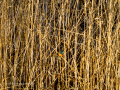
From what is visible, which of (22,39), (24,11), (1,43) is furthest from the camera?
(22,39)

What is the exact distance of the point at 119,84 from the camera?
104 cm

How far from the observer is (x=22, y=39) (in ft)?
4.44

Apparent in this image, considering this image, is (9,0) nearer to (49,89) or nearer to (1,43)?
(1,43)

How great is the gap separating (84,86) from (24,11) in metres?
0.68

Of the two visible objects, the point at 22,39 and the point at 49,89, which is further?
the point at 22,39

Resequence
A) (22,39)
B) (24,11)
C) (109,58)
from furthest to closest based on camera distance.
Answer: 1. (22,39)
2. (24,11)
3. (109,58)

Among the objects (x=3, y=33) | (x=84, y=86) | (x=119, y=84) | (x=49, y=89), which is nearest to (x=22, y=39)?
(x=3, y=33)

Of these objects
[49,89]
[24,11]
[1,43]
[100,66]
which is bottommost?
[49,89]

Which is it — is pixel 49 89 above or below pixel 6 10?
below

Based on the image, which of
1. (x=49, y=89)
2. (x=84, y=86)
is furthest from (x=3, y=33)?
(x=84, y=86)

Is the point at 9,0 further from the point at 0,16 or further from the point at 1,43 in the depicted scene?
the point at 1,43

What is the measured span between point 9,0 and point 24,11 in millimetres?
153

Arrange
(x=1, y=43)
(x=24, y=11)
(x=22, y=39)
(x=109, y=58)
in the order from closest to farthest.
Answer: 1. (x=109, y=58)
2. (x=1, y=43)
3. (x=24, y=11)
4. (x=22, y=39)

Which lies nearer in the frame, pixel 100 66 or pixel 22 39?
pixel 100 66
